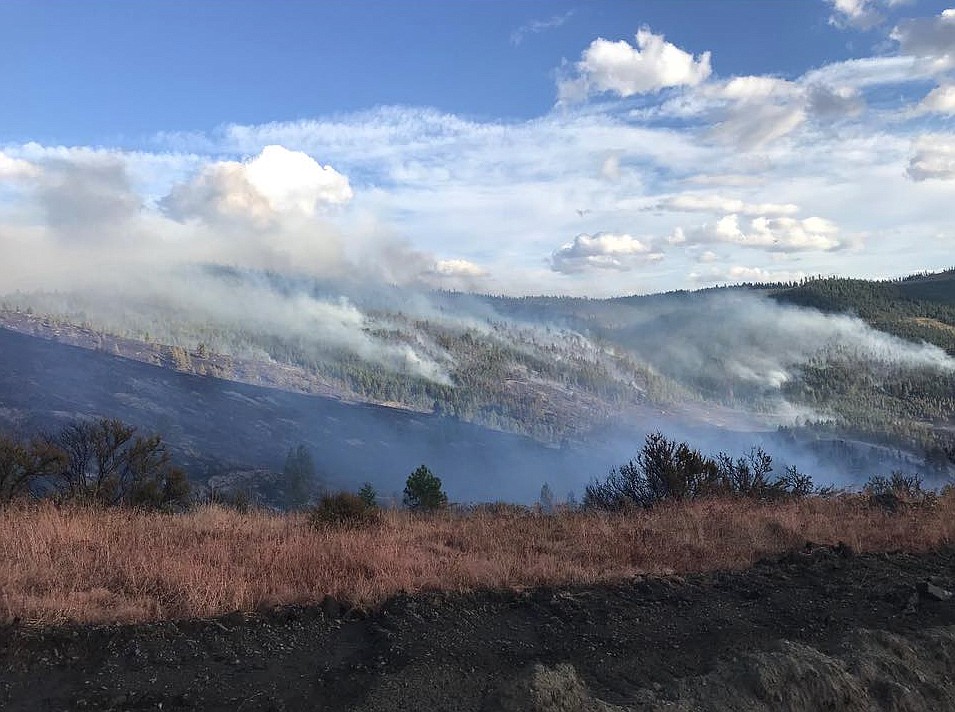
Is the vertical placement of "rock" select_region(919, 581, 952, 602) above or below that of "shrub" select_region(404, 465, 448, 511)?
above

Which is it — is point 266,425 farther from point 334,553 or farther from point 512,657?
point 512,657

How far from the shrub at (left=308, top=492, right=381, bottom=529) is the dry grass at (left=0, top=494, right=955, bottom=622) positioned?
0.35 m

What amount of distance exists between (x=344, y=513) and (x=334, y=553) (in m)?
3.78

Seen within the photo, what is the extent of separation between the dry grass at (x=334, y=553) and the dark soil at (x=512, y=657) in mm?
395

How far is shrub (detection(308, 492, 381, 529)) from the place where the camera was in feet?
34.0

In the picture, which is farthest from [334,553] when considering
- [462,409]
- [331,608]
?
[462,409]

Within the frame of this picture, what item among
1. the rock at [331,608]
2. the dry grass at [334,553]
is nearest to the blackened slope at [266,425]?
the dry grass at [334,553]

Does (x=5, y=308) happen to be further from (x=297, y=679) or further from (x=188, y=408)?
(x=297, y=679)

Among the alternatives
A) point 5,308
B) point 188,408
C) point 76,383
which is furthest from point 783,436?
point 5,308

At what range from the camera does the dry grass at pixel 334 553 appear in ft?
18.3

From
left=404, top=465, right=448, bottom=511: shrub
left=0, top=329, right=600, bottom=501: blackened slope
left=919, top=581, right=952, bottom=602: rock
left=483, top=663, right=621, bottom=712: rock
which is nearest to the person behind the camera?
left=483, top=663, right=621, bottom=712: rock

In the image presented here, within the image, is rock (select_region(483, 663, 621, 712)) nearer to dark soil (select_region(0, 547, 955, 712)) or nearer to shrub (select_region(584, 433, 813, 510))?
dark soil (select_region(0, 547, 955, 712))

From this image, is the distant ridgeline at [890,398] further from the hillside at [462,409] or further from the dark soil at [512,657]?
the dark soil at [512,657]

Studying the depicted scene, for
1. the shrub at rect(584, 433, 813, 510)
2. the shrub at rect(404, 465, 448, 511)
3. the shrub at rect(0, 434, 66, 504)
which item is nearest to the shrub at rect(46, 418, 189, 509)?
the shrub at rect(0, 434, 66, 504)
